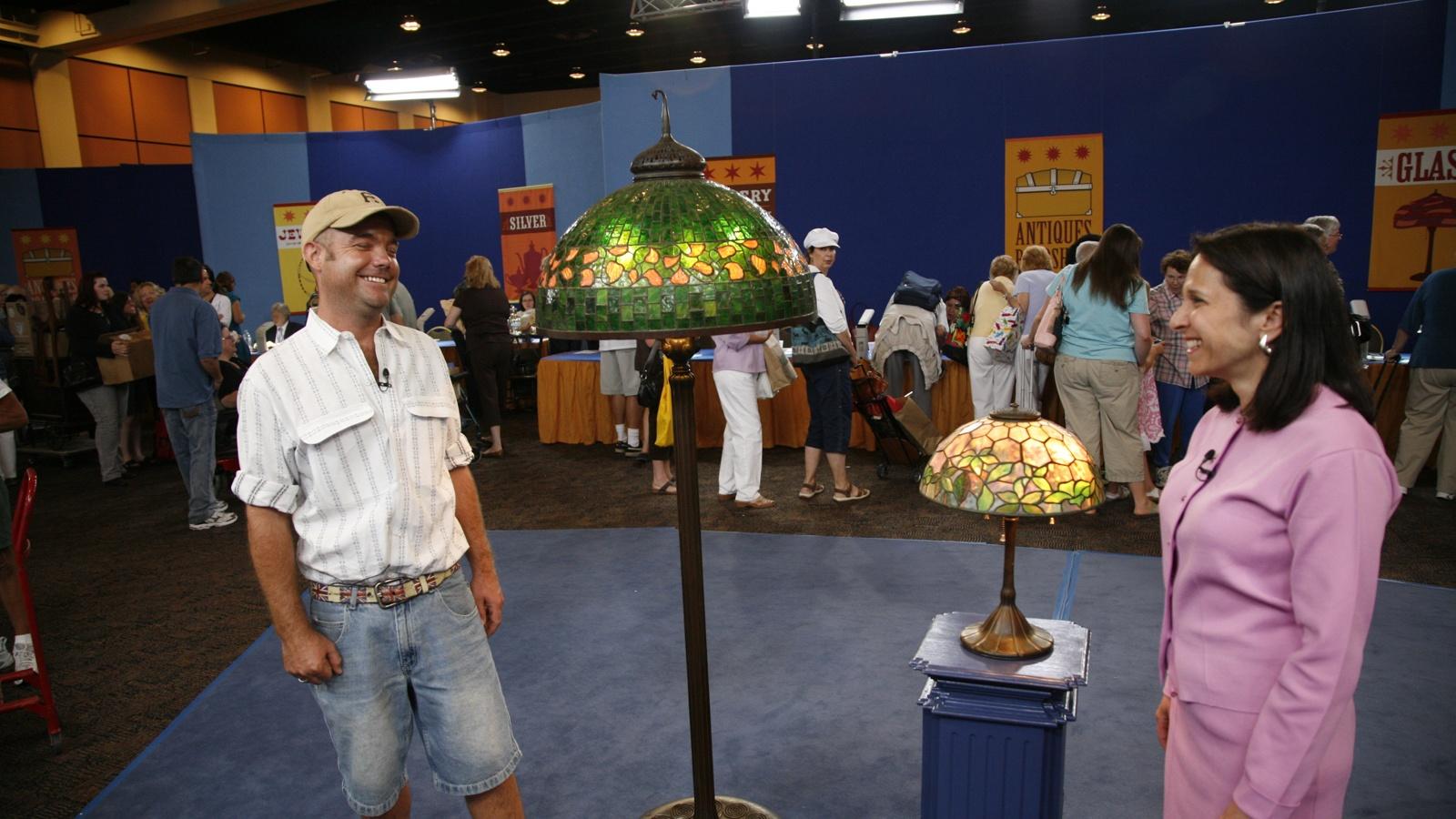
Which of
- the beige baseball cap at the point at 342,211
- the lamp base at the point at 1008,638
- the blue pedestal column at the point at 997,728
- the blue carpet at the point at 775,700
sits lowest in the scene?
the blue carpet at the point at 775,700

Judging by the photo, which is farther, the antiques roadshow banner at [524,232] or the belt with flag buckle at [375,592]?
the antiques roadshow banner at [524,232]

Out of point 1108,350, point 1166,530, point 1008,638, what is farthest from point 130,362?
point 1166,530

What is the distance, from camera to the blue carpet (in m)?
2.88

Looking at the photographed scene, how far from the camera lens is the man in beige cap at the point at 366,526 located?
1.96m

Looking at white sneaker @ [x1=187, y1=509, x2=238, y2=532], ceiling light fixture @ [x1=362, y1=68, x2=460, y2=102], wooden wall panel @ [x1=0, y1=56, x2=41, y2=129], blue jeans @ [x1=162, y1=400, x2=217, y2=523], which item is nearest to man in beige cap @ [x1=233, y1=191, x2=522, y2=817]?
blue jeans @ [x1=162, y1=400, x2=217, y2=523]

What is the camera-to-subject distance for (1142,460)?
543 cm

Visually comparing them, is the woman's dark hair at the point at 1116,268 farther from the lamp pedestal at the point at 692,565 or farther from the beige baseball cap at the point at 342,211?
the beige baseball cap at the point at 342,211

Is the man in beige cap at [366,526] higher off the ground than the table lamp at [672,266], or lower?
lower

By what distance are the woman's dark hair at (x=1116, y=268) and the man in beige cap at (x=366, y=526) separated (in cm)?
390

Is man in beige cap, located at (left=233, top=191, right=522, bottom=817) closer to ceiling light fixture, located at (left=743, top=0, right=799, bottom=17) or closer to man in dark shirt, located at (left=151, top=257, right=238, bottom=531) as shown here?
man in dark shirt, located at (left=151, top=257, right=238, bottom=531)

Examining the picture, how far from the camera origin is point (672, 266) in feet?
5.39

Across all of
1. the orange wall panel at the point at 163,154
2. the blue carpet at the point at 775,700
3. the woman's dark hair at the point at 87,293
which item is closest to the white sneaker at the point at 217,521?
the blue carpet at the point at 775,700

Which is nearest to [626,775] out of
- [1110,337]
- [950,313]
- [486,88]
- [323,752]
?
[323,752]

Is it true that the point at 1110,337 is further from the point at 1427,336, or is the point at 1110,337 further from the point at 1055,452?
the point at 1055,452
